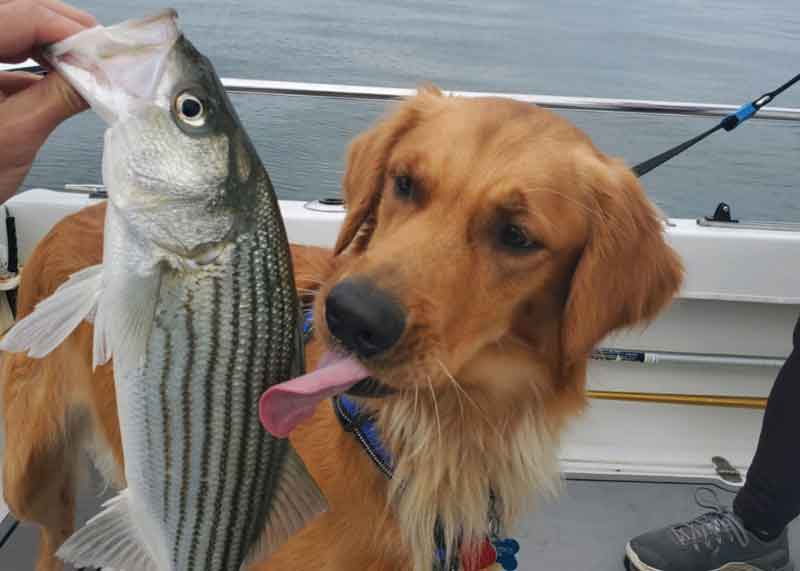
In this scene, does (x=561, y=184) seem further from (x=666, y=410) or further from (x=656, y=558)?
(x=666, y=410)

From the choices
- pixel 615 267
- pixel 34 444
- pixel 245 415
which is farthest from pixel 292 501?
pixel 34 444

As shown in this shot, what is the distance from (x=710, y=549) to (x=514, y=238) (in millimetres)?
1477

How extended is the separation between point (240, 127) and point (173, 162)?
10cm

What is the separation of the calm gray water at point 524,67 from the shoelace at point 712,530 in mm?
2732

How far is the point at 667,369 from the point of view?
2.93m

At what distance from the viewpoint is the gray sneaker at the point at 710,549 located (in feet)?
7.58

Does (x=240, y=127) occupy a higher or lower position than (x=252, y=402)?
higher

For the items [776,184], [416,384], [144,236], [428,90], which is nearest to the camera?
[144,236]

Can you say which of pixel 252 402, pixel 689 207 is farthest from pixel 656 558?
pixel 689 207

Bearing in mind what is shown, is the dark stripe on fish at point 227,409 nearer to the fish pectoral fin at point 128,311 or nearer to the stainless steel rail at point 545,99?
the fish pectoral fin at point 128,311

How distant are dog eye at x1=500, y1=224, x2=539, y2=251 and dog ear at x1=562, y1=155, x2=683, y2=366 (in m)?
0.16

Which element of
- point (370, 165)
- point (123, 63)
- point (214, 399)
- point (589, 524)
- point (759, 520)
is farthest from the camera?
point (589, 524)

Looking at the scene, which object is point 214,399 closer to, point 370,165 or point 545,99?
point 370,165

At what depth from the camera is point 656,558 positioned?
236 cm
